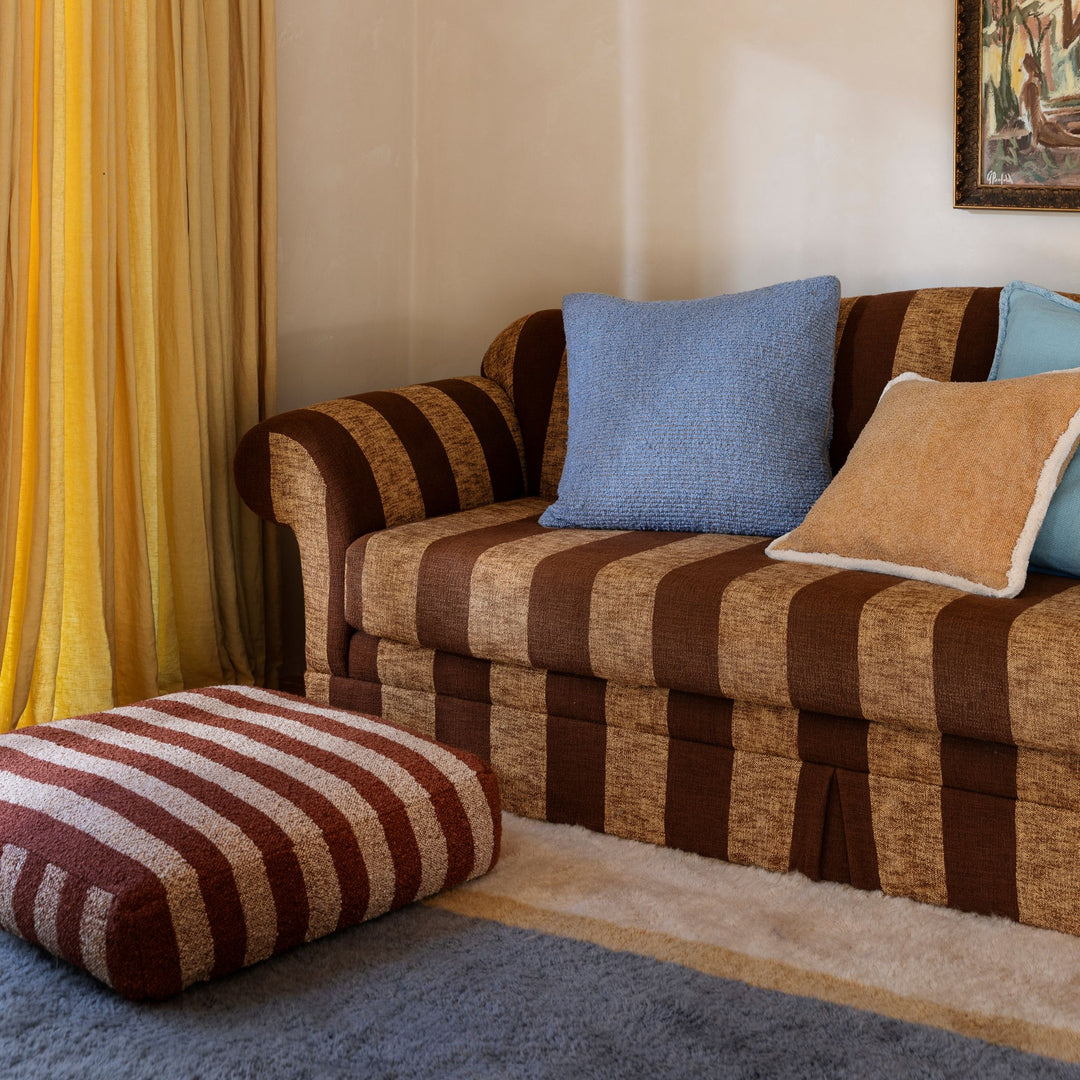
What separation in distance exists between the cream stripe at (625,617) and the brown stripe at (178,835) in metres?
0.67

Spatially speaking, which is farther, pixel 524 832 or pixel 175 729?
pixel 524 832

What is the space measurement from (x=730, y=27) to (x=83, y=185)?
4.80 feet

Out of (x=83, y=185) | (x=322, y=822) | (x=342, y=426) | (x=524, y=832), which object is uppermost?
(x=83, y=185)

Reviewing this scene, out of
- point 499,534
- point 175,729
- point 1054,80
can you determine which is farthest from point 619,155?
point 175,729

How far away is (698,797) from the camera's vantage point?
6.32 ft

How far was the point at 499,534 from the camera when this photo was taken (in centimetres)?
225

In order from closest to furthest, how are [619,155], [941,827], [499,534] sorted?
1. [941,827]
2. [499,534]
3. [619,155]

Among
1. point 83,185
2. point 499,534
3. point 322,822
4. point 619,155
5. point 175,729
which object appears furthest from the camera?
point 619,155

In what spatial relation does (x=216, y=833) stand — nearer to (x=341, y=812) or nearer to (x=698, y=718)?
(x=341, y=812)

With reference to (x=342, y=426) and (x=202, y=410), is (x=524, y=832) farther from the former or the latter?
(x=202, y=410)

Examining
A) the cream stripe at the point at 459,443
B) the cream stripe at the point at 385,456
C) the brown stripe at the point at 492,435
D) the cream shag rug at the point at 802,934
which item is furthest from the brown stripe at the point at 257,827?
the brown stripe at the point at 492,435

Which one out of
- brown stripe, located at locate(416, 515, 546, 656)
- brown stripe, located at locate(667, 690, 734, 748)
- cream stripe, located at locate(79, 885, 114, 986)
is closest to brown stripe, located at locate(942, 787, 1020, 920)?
brown stripe, located at locate(667, 690, 734, 748)

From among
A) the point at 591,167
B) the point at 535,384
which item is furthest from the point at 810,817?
the point at 591,167

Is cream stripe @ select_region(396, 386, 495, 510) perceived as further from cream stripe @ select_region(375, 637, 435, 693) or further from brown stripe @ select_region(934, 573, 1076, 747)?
brown stripe @ select_region(934, 573, 1076, 747)
